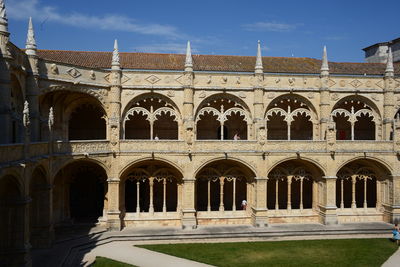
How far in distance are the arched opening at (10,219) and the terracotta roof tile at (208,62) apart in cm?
1377

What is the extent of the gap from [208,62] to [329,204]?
14.7m

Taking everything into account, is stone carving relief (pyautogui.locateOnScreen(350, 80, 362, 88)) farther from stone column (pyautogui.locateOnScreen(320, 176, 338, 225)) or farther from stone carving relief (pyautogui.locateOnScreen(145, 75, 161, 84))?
stone carving relief (pyautogui.locateOnScreen(145, 75, 161, 84))

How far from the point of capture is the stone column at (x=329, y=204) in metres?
25.7

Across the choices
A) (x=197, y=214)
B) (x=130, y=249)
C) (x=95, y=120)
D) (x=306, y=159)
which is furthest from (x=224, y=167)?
(x=95, y=120)

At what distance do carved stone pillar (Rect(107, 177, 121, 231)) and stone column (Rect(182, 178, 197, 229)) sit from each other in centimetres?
440

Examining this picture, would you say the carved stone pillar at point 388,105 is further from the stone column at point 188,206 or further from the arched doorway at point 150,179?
the arched doorway at point 150,179

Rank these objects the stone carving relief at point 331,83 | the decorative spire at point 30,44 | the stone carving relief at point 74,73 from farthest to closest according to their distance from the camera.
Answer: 1. the stone carving relief at point 331,83
2. the stone carving relief at point 74,73
3. the decorative spire at point 30,44

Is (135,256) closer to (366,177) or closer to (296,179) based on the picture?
(296,179)

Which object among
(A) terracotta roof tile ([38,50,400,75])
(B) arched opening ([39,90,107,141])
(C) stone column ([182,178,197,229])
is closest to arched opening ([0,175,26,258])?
(B) arched opening ([39,90,107,141])

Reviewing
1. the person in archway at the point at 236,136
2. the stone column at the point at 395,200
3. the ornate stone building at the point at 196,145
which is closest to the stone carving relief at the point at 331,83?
the ornate stone building at the point at 196,145

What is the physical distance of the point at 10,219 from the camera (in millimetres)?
16750

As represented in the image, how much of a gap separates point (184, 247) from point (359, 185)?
17425 millimetres

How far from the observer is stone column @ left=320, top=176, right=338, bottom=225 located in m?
25.7

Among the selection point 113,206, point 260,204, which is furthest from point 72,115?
point 260,204
